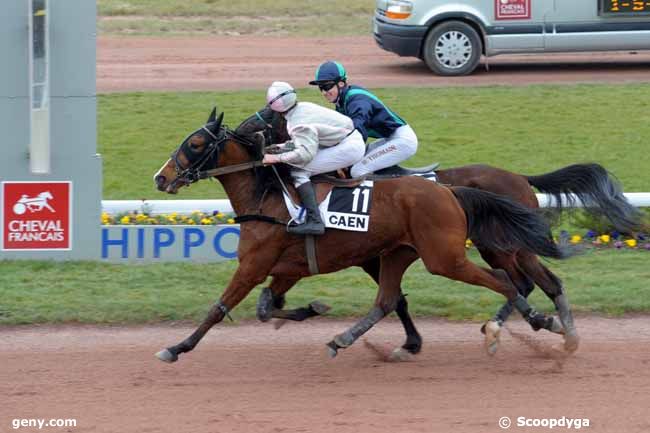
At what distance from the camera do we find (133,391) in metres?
7.39

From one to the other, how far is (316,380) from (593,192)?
264 cm

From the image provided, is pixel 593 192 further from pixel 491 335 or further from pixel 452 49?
pixel 452 49

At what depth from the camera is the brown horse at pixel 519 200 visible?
26.7 ft

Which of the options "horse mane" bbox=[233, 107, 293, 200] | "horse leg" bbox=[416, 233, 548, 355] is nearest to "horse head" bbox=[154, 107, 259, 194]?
"horse mane" bbox=[233, 107, 293, 200]

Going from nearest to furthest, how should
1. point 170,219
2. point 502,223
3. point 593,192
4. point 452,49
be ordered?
point 502,223 < point 593,192 < point 170,219 < point 452,49

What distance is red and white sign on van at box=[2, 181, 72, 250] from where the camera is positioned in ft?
33.0

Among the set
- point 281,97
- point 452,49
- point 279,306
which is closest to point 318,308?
point 279,306

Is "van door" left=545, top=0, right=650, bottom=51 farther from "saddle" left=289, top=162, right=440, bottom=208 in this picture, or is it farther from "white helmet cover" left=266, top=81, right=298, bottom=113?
"white helmet cover" left=266, top=81, right=298, bottom=113

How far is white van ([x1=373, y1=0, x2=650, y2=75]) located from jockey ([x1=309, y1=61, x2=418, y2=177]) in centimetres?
773

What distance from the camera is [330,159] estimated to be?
796cm

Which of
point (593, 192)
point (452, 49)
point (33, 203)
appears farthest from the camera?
point (452, 49)

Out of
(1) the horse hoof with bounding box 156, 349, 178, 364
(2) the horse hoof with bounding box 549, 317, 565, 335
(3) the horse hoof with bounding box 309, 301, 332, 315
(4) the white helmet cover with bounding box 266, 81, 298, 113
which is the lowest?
(1) the horse hoof with bounding box 156, 349, 178, 364

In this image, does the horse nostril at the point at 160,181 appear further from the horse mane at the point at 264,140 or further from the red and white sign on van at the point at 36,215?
the red and white sign on van at the point at 36,215

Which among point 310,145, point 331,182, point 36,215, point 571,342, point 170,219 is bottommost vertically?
point 571,342
